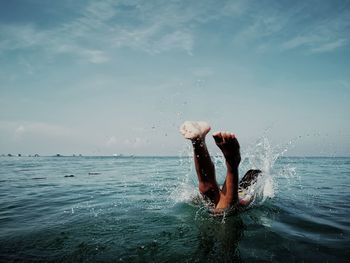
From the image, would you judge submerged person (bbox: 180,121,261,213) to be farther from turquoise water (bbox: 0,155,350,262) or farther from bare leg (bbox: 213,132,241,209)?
turquoise water (bbox: 0,155,350,262)

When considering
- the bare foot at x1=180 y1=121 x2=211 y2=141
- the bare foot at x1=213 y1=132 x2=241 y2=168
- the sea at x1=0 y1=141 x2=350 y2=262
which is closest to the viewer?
the sea at x1=0 y1=141 x2=350 y2=262

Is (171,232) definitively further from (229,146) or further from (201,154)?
(229,146)

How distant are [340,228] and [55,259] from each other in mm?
4835

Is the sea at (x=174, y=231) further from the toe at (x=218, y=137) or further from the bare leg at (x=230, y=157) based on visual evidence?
the toe at (x=218, y=137)

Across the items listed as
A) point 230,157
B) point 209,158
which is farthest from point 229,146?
point 209,158

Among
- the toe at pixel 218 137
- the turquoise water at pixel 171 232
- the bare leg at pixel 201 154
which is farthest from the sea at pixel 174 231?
the toe at pixel 218 137

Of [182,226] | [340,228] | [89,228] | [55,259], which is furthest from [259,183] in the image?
[55,259]

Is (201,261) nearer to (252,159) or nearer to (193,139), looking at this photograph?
(193,139)

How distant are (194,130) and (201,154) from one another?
1.31 feet

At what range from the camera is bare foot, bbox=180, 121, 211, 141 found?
4121 mm

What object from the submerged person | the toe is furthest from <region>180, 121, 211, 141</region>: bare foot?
the toe

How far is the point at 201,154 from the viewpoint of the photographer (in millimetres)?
4223

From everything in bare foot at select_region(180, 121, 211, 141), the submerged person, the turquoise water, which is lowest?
the turquoise water

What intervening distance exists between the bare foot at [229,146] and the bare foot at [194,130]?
0.26 metres
